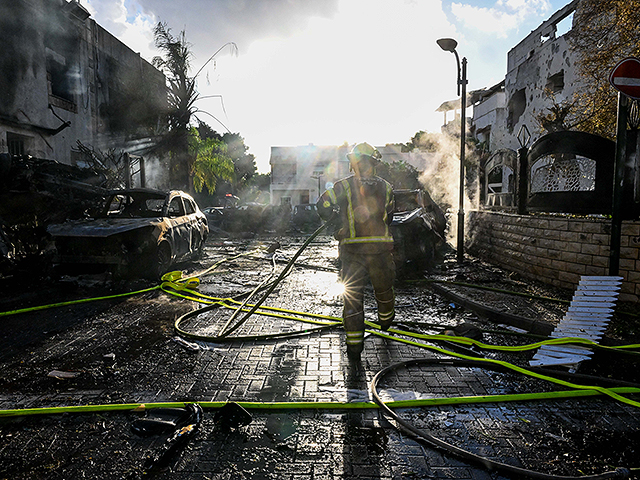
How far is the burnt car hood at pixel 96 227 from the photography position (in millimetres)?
6840

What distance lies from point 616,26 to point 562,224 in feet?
18.5

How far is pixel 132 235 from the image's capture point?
7484 mm

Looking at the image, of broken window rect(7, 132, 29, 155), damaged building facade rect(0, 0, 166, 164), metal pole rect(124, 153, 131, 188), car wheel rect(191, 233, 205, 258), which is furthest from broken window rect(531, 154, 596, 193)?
metal pole rect(124, 153, 131, 188)

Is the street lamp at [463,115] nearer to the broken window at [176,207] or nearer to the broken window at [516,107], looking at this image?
the broken window at [176,207]

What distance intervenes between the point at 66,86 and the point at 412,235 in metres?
14.3

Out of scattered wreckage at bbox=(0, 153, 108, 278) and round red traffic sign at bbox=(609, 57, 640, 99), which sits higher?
round red traffic sign at bbox=(609, 57, 640, 99)

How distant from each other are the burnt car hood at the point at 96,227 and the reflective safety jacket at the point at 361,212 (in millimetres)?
4458

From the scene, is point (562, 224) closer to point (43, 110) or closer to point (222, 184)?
point (43, 110)

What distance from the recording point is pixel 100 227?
277 inches

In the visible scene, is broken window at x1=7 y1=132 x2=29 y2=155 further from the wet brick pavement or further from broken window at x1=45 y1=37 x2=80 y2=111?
the wet brick pavement

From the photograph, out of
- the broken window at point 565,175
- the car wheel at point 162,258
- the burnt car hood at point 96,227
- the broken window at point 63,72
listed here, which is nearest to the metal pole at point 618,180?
the broken window at point 565,175

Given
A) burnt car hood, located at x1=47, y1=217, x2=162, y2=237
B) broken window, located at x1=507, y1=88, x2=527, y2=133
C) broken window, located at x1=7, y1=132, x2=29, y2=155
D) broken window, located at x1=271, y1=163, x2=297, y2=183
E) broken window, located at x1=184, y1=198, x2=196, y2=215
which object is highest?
broken window, located at x1=507, y1=88, x2=527, y2=133

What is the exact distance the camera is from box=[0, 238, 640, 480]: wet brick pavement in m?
2.32

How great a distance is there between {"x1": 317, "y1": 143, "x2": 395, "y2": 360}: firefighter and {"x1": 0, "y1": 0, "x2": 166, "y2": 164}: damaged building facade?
1211 centimetres
